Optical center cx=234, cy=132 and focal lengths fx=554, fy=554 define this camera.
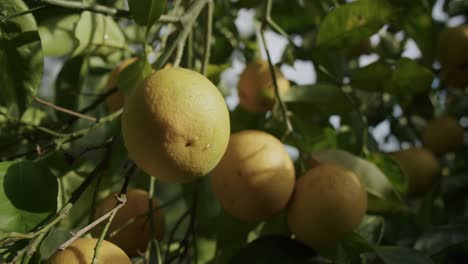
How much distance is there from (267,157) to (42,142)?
456 mm

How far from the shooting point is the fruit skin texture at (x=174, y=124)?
0.72 metres

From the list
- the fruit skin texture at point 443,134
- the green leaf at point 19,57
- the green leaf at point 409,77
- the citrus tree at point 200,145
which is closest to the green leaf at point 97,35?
the citrus tree at point 200,145

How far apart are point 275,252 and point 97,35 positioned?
589mm

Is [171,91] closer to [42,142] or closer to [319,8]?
[42,142]

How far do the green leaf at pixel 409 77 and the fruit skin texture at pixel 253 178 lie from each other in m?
0.35

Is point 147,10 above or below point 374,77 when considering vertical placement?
above

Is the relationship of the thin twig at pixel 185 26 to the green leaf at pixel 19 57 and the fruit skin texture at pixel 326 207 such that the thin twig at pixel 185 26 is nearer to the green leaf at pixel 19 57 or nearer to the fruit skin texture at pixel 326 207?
the green leaf at pixel 19 57

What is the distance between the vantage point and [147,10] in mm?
861

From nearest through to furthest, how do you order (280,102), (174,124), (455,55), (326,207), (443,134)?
(174,124), (326,207), (280,102), (455,55), (443,134)

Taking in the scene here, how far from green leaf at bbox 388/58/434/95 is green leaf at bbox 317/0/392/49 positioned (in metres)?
0.09

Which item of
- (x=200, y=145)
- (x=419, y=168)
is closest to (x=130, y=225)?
(x=200, y=145)

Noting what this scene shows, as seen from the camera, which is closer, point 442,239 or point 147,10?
point 147,10

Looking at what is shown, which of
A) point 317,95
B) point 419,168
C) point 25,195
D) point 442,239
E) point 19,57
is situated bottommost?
point 419,168

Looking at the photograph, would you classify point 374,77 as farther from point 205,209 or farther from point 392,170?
point 205,209
